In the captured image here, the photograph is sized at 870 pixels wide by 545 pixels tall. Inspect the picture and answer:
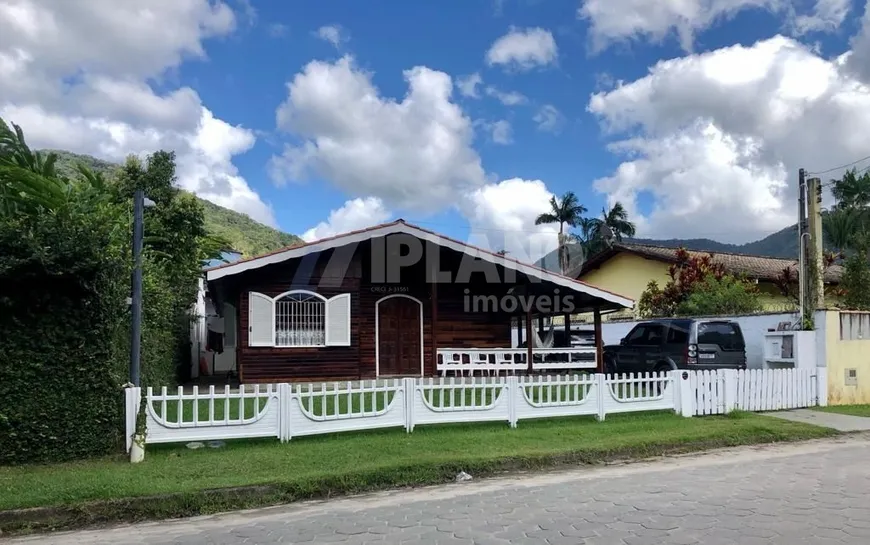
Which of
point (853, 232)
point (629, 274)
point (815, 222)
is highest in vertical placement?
point (853, 232)

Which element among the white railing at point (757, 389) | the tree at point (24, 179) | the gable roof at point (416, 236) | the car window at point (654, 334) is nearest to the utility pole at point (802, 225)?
the white railing at point (757, 389)

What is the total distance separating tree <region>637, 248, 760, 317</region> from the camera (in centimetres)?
2183

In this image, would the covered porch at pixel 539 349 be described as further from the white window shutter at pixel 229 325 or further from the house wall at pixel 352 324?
the white window shutter at pixel 229 325

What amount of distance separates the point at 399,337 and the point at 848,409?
1029 centimetres

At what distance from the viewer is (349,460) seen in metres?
8.28

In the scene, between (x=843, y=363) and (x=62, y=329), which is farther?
(x=843, y=363)

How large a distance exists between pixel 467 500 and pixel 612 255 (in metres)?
28.5

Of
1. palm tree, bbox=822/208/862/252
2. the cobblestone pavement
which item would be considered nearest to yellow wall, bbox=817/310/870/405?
the cobblestone pavement

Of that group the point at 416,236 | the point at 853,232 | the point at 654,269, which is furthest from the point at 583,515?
the point at 853,232

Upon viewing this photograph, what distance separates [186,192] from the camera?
72.0 feet

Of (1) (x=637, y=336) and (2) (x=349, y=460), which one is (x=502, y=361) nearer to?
(1) (x=637, y=336)

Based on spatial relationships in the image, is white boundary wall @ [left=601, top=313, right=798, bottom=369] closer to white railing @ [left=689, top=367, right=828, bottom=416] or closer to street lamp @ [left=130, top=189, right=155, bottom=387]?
white railing @ [left=689, top=367, right=828, bottom=416]

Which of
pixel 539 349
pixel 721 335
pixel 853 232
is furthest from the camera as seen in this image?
pixel 853 232

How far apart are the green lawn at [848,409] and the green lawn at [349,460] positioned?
253cm
